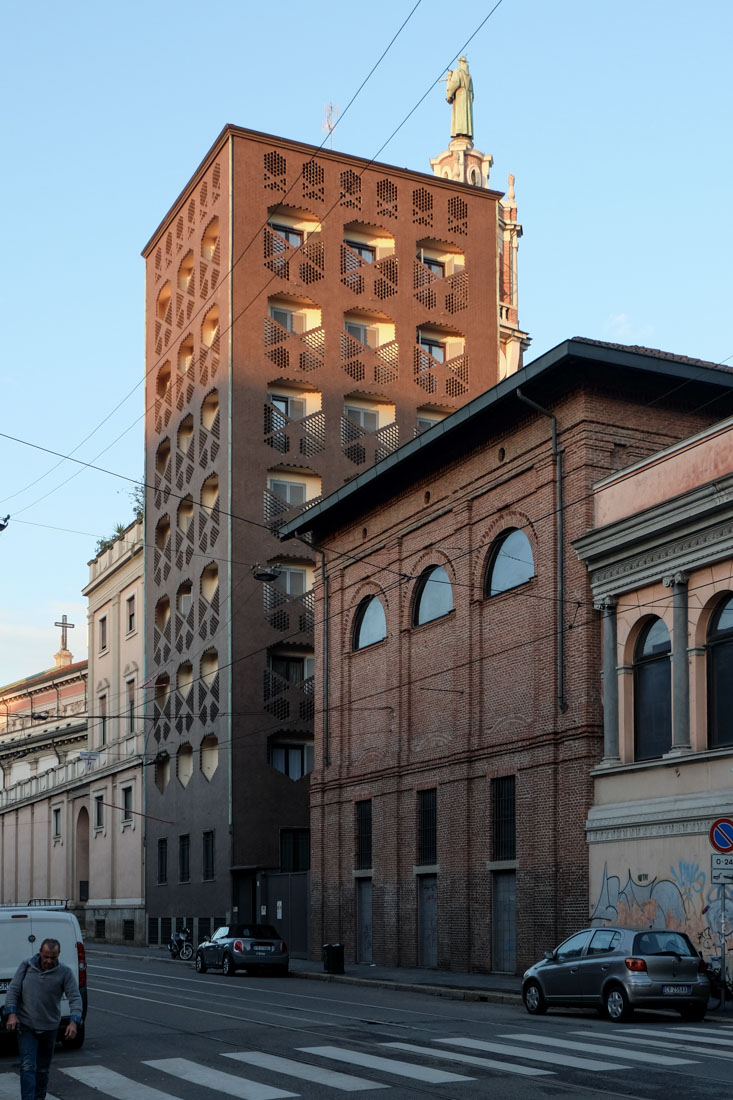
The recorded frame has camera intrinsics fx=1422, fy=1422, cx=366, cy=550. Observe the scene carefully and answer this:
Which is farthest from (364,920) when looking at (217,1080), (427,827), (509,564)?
(217,1080)

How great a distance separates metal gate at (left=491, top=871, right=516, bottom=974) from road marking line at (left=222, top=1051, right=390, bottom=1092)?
15.3 m

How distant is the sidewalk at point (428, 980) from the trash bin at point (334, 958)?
8.8 inches

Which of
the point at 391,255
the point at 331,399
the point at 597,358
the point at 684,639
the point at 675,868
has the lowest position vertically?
the point at 675,868

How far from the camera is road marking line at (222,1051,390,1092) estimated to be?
45.1 feet

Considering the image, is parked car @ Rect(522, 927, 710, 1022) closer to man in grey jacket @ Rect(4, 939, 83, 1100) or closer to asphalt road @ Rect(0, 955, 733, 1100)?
asphalt road @ Rect(0, 955, 733, 1100)

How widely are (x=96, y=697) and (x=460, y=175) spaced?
172 ft

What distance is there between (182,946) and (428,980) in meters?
18.1

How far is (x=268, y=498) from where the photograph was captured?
4853 centimetres

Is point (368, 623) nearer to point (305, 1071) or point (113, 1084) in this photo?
point (305, 1071)

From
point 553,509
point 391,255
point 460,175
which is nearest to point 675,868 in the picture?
point 553,509

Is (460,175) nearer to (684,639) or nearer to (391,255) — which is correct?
(391,255)

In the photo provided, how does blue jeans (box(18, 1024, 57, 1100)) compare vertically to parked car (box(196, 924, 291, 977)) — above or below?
above

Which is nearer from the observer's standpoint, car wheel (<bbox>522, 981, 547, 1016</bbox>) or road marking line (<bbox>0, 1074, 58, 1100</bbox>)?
road marking line (<bbox>0, 1074, 58, 1100</bbox>)

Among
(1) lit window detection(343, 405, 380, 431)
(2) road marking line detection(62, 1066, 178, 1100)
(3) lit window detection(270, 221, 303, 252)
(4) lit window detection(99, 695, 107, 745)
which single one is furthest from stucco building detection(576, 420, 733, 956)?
(4) lit window detection(99, 695, 107, 745)
